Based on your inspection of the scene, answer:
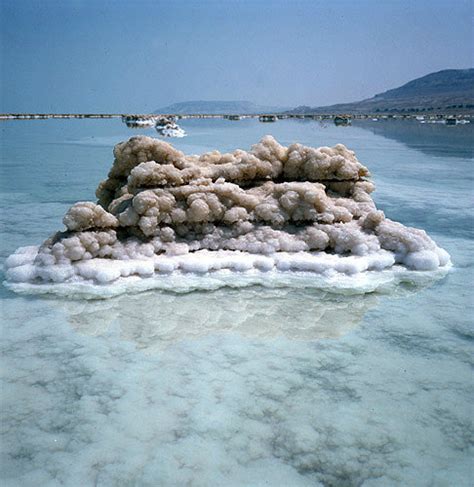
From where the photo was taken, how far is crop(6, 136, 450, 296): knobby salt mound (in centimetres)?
451

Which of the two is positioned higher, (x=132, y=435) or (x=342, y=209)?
(x=342, y=209)

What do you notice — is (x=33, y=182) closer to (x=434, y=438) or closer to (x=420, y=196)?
(x=420, y=196)

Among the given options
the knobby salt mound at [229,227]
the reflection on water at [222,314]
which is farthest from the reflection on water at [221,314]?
the knobby salt mound at [229,227]

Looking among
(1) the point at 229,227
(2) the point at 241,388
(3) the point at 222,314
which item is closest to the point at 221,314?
(3) the point at 222,314

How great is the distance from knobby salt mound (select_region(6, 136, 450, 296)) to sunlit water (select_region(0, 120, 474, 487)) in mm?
395

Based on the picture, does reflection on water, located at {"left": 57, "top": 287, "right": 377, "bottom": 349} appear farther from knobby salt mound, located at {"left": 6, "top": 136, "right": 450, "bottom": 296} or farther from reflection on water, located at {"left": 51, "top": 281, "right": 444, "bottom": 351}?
knobby salt mound, located at {"left": 6, "top": 136, "right": 450, "bottom": 296}

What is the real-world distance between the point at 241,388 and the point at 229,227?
2.41 meters

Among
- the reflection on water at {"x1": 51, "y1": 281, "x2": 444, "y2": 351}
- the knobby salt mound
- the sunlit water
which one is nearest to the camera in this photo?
the sunlit water

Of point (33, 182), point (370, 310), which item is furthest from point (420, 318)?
point (33, 182)

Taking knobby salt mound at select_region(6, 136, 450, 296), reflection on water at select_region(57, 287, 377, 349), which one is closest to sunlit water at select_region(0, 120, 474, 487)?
reflection on water at select_region(57, 287, 377, 349)

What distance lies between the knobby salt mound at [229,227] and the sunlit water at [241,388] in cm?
39

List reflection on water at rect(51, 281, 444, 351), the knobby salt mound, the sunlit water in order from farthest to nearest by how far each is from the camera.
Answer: the knobby salt mound → reflection on water at rect(51, 281, 444, 351) → the sunlit water

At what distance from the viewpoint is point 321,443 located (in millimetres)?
2424

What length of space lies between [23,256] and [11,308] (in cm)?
84
